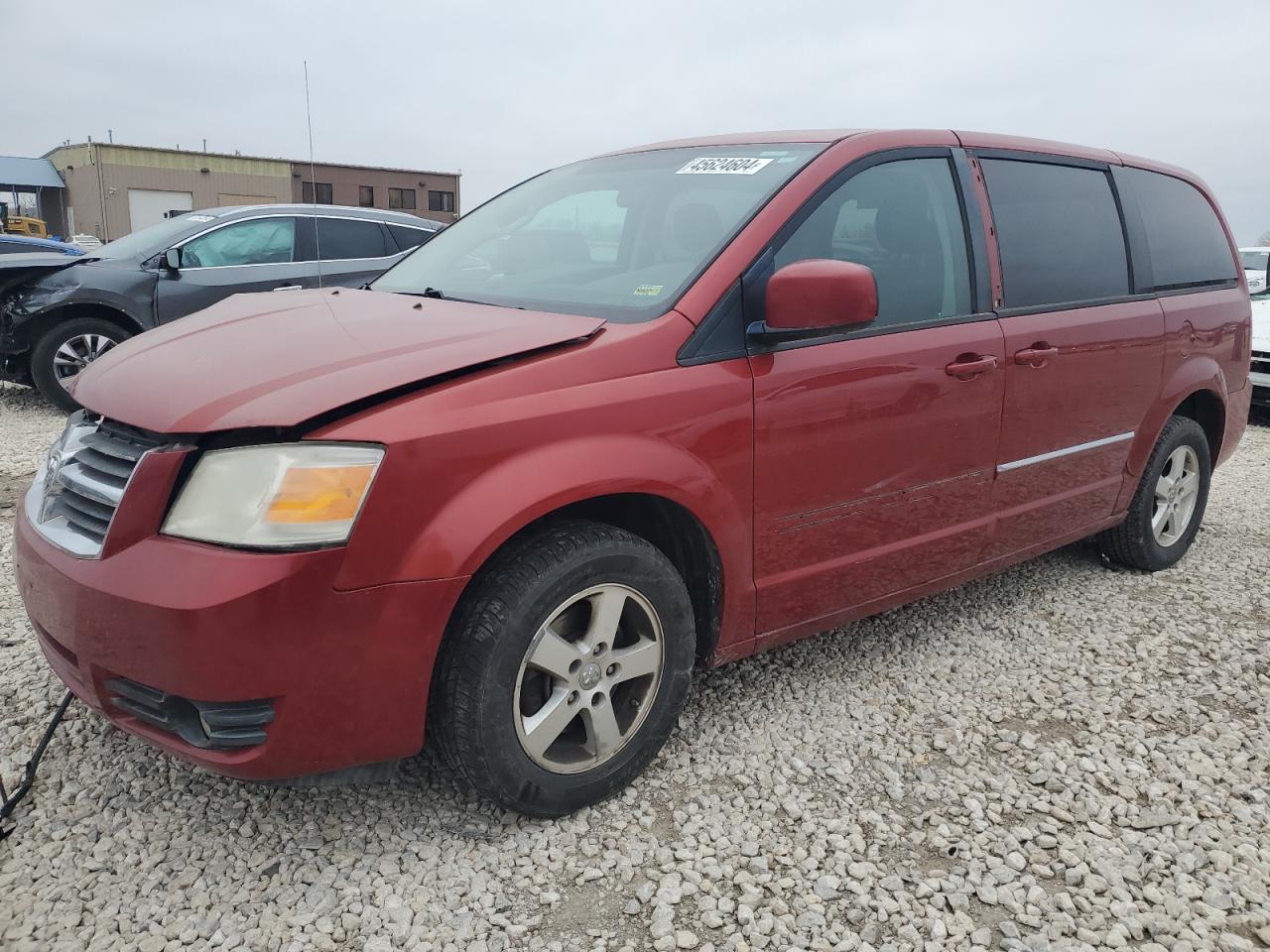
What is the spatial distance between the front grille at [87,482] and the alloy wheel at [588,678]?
951 millimetres

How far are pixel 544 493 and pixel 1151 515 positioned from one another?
3.26 meters

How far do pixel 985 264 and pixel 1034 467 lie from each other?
2.44 feet

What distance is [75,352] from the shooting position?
7.18 m

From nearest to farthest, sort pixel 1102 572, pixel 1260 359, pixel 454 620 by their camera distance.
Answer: pixel 454 620
pixel 1102 572
pixel 1260 359

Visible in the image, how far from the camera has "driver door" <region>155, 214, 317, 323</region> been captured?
23.9ft

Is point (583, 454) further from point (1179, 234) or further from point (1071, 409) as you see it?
point (1179, 234)

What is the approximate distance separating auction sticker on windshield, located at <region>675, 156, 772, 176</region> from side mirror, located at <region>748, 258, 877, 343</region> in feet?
1.78

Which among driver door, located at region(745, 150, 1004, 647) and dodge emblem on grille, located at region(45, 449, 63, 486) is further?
driver door, located at region(745, 150, 1004, 647)

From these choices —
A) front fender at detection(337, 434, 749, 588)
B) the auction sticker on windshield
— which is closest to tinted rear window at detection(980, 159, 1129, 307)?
the auction sticker on windshield

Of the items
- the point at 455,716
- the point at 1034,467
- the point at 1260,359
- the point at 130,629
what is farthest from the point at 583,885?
the point at 1260,359

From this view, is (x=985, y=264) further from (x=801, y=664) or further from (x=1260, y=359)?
(x=1260, y=359)

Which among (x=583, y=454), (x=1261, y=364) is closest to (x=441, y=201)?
(x=1261, y=364)

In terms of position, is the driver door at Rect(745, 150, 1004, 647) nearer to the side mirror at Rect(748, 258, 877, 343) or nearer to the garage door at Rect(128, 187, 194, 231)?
the side mirror at Rect(748, 258, 877, 343)

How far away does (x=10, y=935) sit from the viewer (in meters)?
1.96
